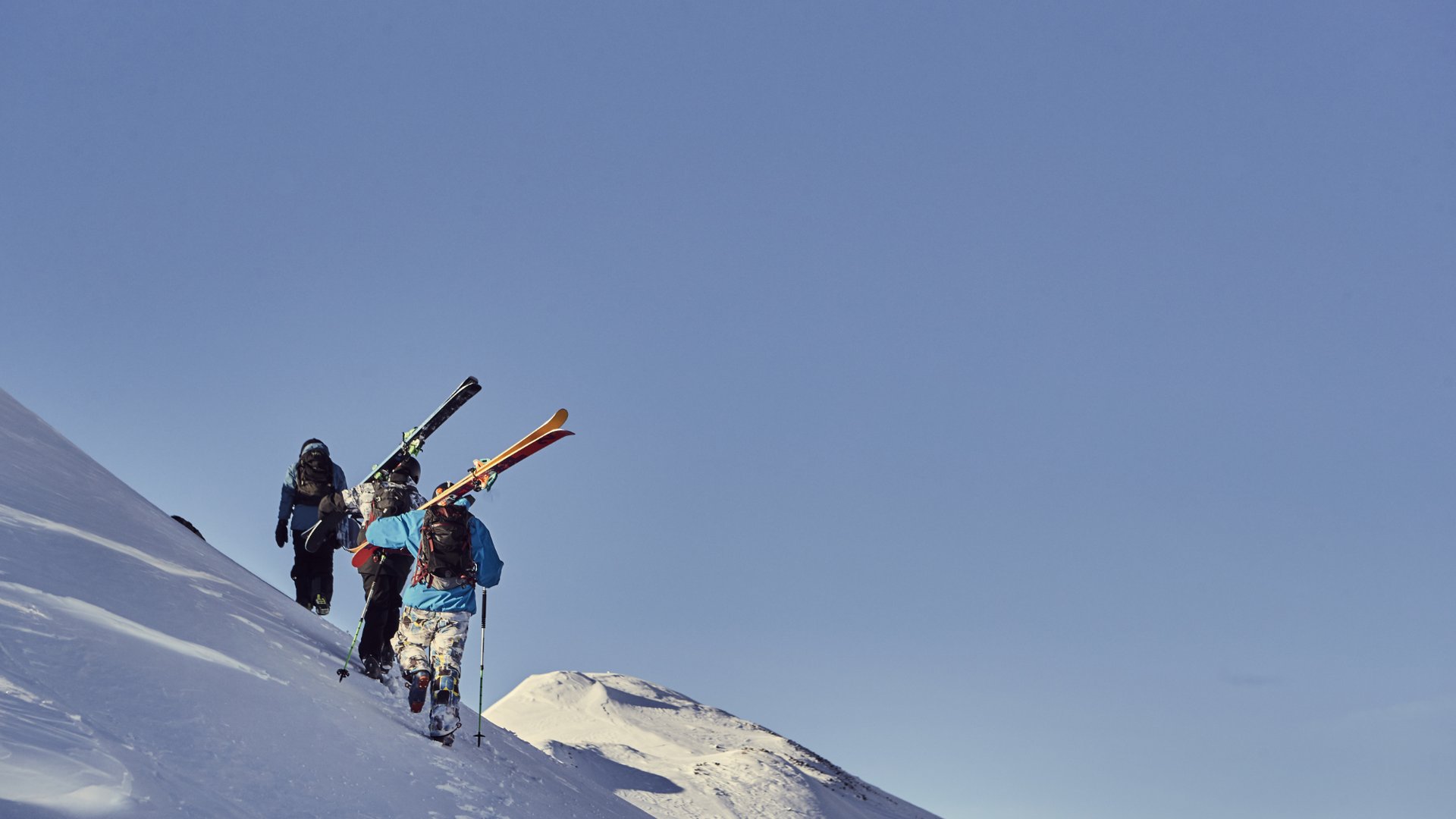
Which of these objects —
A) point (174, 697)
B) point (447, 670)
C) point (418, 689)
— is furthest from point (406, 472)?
point (174, 697)

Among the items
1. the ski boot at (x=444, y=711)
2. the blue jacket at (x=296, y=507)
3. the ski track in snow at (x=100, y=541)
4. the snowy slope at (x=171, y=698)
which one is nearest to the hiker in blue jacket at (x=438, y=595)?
the ski boot at (x=444, y=711)

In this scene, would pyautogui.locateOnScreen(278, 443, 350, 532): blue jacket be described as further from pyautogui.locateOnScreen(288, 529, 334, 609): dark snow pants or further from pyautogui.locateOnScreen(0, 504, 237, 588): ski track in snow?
pyautogui.locateOnScreen(0, 504, 237, 588): ski track in snow

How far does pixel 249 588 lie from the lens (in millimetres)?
11445

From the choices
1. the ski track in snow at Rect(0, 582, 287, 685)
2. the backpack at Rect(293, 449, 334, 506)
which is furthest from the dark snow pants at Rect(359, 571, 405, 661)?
the backpack at Rect(293, 449, 334, 506)

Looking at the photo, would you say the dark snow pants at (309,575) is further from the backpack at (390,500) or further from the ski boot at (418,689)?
the ski boot at (418,689)

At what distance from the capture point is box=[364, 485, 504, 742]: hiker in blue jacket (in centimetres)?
971

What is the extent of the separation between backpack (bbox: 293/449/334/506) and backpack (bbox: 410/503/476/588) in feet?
11.6

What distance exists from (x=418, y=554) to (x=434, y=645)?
786 mm

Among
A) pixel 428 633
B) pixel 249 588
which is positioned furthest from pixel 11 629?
pixel 249 588

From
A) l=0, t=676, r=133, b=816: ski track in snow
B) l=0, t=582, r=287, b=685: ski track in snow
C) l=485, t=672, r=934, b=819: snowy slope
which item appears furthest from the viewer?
l=485, t=672, r=934, b=819: snowy slope

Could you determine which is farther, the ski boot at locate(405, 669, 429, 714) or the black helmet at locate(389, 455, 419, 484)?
the black helmet at locate(389, 455, 419, 484)

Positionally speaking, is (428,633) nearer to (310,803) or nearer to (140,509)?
(310,803)

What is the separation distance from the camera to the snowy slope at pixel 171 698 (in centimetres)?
614

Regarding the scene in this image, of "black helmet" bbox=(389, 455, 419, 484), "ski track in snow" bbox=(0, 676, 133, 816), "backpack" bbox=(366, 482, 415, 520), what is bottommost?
"ski track in snow" bbox=(0, 676, 133, 816)
